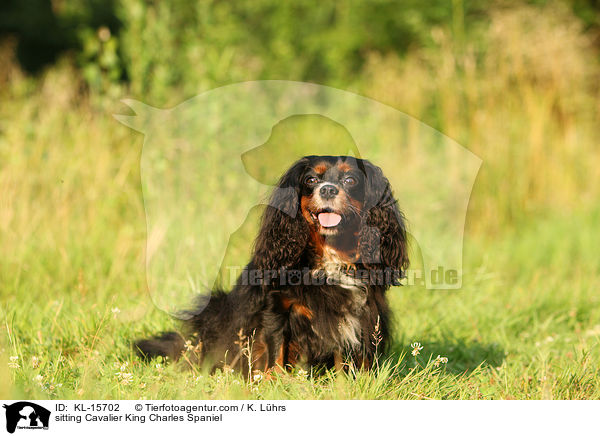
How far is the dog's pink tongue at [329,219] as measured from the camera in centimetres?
299

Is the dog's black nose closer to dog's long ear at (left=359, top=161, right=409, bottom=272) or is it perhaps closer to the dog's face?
the dog's face

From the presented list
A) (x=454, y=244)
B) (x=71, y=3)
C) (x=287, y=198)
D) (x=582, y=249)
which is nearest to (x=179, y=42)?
(x=71, y=3)

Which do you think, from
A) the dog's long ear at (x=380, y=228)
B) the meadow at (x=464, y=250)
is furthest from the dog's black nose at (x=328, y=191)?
the meadow at (x=464, y=250)

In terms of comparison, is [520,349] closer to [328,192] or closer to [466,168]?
[328,192]

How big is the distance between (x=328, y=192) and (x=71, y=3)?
9.66 meters

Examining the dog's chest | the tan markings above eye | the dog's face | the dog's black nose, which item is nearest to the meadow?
the dog's chest

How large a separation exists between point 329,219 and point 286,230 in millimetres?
224

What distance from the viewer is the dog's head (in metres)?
2.96

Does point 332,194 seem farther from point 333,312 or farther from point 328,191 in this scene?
point 333,312

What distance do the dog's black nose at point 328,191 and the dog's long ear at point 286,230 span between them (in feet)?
0.58
